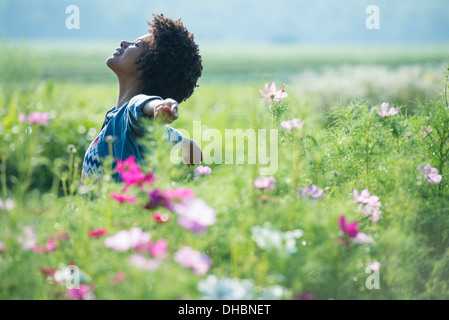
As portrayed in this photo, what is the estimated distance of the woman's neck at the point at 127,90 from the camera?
194 cm

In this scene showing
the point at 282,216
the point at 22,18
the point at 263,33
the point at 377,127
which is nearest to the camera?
the point at 282,216

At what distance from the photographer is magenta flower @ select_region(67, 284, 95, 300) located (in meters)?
0.94

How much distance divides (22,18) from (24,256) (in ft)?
383

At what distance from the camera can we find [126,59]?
1.92 m

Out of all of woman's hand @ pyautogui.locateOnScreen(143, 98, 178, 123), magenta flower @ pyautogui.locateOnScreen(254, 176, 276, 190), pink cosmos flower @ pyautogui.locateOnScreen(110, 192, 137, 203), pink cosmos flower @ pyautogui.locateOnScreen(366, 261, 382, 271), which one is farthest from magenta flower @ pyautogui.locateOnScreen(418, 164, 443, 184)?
pink cosmos flower @ pyautogui.locateOnScreen(110, 192, 137, 203)

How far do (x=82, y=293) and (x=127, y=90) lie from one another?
1180mm

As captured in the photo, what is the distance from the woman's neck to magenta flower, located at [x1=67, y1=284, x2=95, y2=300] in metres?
1.11

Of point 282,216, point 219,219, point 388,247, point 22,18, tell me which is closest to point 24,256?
point 219,219

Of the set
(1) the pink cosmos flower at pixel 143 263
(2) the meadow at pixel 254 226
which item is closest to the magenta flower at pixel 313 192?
(2) the meadow at pixel 254 226

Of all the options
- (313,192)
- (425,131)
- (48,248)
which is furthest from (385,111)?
(48,248)

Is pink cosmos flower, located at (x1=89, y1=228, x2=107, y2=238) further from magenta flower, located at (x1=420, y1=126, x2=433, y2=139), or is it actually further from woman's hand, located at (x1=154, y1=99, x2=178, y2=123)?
magenta flower, located at (x1=420, y1=126, x2=433, y2=139)

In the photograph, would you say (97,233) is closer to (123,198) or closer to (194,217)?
(123,198)

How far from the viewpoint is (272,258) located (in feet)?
2.99
